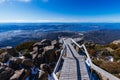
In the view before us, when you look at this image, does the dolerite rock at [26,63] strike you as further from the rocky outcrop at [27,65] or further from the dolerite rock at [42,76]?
the dolerite rock at [42,76]

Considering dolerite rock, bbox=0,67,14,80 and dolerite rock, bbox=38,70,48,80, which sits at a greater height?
dolerite rock, bbox=0,67,14,80

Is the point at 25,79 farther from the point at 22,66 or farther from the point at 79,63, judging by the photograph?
the point at 79,63

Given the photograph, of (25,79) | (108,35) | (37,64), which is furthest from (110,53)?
(108,35)

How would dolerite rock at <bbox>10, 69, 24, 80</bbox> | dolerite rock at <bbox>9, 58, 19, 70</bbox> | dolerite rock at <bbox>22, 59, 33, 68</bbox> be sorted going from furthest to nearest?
dolerite rock at <bbox>22, 59, 33, 68</bbox> < dolerite rock at <bbox>9, 58, 19, 70</bbox> < dolerite rock at <bbox>10, 69, 24, 80</bbox>

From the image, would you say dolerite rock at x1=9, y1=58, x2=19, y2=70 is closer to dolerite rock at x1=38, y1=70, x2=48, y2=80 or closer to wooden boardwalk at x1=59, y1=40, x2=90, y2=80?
dolerite rock at x1=38, y1=70, x2=48, y2=80

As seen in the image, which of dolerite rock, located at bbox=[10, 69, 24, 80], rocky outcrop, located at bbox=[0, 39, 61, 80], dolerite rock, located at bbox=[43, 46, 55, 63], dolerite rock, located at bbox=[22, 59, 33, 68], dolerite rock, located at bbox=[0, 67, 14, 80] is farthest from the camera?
dolerite rock, located at bbox=[43, 46, 55, 63]

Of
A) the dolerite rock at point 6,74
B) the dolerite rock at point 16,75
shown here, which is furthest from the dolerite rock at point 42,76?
the dolerite rock at point 6,74

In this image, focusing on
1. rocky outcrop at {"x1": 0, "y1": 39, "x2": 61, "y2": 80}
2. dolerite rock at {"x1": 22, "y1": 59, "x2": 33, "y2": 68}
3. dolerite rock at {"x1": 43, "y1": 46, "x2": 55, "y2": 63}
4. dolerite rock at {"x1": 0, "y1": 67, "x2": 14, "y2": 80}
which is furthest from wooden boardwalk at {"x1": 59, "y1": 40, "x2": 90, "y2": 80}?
dolerite rock at {"x1": 0, "y1": 67, "x2": 14, "y2": 80}

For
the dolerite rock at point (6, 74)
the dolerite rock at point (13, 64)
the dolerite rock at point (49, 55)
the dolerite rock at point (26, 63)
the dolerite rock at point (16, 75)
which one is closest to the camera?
the dolerite rock at point (16, 75)

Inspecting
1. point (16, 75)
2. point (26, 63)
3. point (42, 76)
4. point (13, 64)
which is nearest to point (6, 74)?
point (16, 75)

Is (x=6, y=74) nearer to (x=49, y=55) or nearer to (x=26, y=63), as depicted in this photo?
(x=26, y=63)

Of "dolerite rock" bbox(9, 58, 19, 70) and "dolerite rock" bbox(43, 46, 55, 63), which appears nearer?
"dolerite rock" bbox(9, 58, 19, 70)

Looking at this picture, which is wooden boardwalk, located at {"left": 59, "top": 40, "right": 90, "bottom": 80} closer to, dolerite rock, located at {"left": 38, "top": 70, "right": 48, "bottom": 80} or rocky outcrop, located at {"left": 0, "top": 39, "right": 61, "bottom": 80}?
dolerite rock, located at {"left": 38, "top": 70, "right": 48, "bottom": 80}
